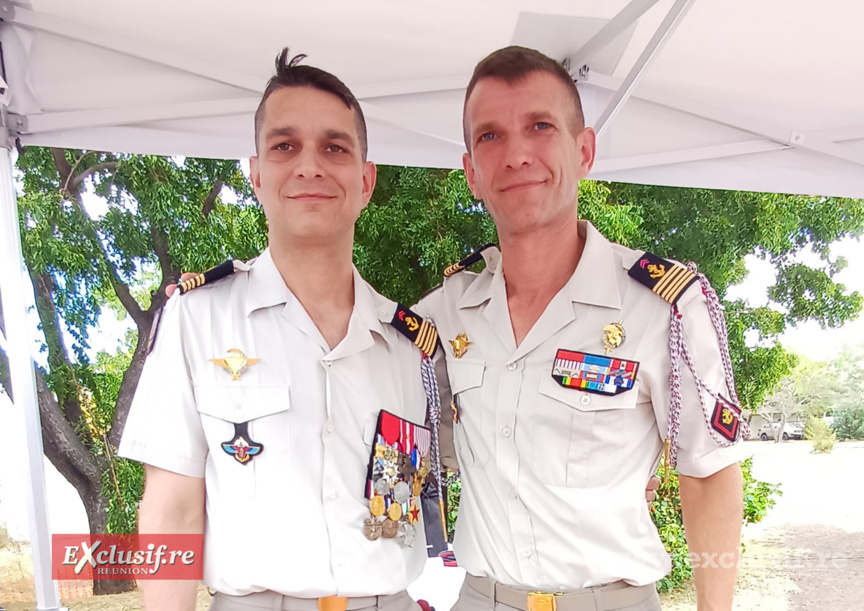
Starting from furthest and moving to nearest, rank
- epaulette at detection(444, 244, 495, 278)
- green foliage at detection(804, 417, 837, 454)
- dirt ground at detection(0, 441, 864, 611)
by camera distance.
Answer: green foliage at detection(804, 417, 837, 454)
dirt ground at detection(0, 441, 864, 611)
epaulette at detection(444, 244, 495, 278)

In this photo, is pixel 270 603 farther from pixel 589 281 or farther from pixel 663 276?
pixel 663 276

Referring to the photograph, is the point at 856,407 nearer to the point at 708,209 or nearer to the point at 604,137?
the point at 708,209

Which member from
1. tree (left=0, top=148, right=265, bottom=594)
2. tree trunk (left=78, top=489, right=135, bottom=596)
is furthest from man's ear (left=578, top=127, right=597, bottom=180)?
tree trunk (left=78, top=489, right=135, bottom=596)

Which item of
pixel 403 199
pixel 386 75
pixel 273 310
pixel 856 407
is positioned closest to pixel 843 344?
pixel 856 407

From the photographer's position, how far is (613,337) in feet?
5.39

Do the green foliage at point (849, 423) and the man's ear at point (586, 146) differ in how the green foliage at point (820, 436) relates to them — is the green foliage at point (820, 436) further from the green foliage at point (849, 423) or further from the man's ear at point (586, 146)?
the man's ear at point (586, 146)

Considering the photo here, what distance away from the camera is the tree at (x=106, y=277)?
22.9 feet

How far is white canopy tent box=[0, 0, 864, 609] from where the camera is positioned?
7.43 ft

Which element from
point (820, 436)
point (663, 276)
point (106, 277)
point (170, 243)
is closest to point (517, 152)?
point (663, 276)

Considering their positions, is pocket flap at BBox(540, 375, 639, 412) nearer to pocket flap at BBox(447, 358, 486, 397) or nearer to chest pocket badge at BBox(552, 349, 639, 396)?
chest pocket badge at BBox(552, 349, 639, 396)

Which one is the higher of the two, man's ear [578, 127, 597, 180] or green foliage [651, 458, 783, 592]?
man's ear [578, 127, 597, 180]

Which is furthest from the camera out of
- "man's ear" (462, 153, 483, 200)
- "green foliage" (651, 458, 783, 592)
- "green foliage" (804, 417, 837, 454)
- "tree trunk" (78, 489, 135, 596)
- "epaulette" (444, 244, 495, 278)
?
"green foliage" (804, 417, 837, 454)

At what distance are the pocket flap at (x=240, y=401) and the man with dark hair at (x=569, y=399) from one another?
17.7 inches

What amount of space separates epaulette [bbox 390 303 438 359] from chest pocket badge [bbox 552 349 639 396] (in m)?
0.33
